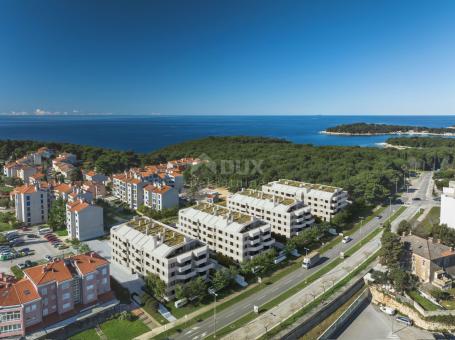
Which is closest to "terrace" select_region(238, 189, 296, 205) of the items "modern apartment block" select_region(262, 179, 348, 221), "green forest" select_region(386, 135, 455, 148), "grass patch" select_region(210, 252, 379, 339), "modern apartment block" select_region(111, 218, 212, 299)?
"modern apartment block" select_region(262, 179, 348, 221)

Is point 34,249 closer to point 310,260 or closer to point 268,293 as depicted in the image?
point 268,293

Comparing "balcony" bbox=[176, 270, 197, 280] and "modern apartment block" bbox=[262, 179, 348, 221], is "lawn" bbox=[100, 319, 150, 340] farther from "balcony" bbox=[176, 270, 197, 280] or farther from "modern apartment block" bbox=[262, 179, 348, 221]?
"modern apartment block" bbox=[262, 179, 348, 221]

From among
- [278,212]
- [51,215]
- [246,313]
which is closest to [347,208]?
[278,212]

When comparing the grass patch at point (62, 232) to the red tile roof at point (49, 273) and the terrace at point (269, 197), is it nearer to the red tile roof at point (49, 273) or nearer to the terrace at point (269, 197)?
the red tile roof at point (49, 273)

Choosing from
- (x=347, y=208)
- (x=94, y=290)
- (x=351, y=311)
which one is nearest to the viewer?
(x=94, y=290)

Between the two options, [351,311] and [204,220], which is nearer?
[351,311]

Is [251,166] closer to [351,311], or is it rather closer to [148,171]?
[148,171]
